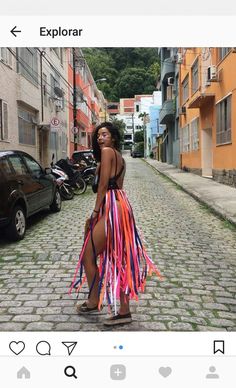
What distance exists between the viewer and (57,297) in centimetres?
414

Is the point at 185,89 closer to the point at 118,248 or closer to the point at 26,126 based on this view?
the point at 26,126

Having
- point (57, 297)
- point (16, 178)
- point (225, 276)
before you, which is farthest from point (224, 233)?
point (57, 297)

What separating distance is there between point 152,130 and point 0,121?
51554mm

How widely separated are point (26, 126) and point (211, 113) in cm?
792

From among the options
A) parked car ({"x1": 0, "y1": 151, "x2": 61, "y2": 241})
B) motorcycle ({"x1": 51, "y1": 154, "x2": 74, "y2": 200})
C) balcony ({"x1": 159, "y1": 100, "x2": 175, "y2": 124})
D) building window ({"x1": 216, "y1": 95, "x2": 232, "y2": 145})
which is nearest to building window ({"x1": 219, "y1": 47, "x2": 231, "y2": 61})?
building window ({"x1": 216, "y1": 95, "x2": 232, "y2": 145})

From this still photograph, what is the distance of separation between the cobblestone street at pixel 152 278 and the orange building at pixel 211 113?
21.0 ft

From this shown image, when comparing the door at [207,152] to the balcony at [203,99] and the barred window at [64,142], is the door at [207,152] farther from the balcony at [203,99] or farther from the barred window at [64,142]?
the barred window at [64,142]

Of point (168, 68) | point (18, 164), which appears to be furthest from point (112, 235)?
point (168, 68)

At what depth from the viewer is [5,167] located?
22.6 ft

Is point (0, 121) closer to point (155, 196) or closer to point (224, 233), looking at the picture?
point (155, 196)

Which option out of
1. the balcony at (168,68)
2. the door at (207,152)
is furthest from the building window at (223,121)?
the balcony at (168,68)
